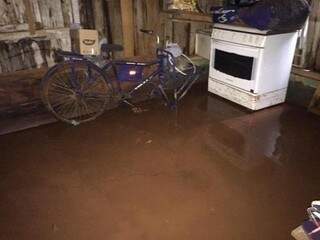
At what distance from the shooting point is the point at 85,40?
146 inches

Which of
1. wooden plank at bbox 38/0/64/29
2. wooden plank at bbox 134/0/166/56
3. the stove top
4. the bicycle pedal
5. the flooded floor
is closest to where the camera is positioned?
the flooded floor

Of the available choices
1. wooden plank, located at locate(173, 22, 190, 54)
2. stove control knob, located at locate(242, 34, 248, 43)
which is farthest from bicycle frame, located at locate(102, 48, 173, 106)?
wooden plank, located at locate(173, 22, 190, 54)

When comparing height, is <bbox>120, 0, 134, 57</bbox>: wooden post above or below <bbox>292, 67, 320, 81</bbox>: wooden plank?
above

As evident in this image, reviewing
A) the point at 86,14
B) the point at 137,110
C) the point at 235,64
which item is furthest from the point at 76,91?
the point at 235,64

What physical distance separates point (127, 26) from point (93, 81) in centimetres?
143

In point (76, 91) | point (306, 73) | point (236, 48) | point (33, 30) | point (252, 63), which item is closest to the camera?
point (76, 91)

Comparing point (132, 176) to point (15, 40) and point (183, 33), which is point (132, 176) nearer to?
point (15, 40)

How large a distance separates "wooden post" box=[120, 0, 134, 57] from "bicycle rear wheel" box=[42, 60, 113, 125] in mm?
1270

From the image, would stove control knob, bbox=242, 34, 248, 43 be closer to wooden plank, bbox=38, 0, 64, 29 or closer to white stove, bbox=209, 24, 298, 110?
white stove, bbox=209, 24, 298, 110

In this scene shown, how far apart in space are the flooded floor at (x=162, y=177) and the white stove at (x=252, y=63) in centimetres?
29

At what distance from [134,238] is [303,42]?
309cm

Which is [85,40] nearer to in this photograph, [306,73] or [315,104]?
[306,73]

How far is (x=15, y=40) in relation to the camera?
11.7ft

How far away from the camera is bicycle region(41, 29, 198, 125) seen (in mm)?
2951
